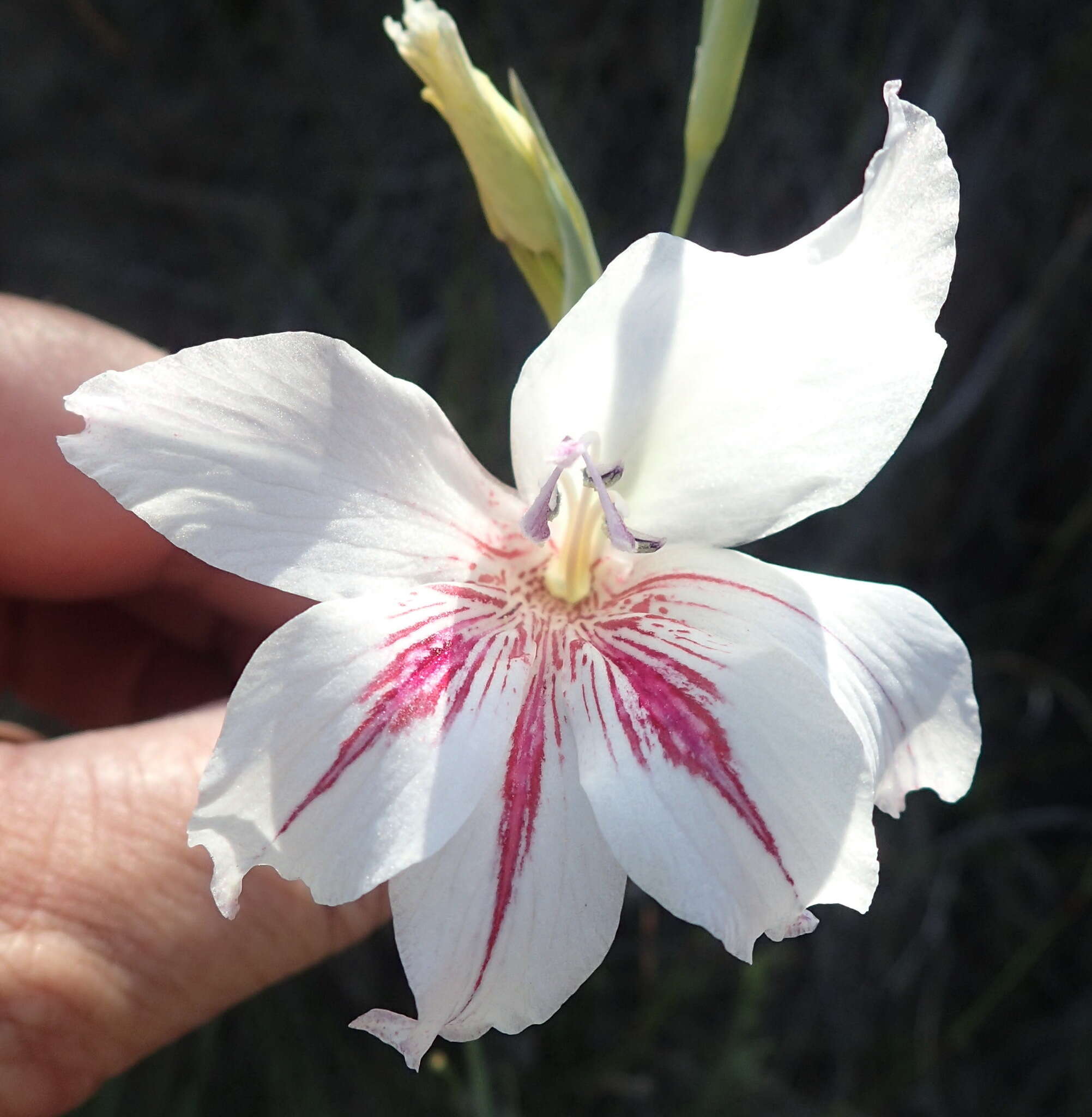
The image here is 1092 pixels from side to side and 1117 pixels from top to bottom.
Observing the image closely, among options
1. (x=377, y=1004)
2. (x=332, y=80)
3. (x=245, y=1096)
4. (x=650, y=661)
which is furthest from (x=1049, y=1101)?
(x=332, y=80)

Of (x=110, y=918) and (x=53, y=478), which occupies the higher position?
(x=53, y=478)

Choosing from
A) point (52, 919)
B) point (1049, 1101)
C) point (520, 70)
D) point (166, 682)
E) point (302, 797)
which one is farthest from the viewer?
point (1049, 1101)

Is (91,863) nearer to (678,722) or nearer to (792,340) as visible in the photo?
(678,722)

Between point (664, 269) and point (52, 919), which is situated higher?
point (664, 269)

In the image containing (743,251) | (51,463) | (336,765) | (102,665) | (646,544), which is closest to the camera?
(336,765)

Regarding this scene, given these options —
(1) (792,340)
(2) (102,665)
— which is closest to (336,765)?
(1) (792,340)

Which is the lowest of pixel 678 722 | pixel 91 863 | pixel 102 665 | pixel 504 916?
pixel 102 665

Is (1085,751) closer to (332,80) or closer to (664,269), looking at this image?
(664,269)

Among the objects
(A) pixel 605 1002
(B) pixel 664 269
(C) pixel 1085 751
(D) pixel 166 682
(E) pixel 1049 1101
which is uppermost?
(B) pixel 664 269
